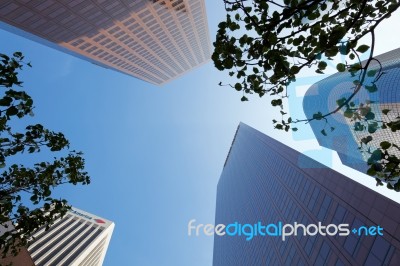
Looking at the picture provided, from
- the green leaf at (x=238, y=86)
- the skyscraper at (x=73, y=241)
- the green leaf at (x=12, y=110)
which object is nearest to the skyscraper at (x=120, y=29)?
the green leaf at (x=12, y=110)

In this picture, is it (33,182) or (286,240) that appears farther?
(286,240)

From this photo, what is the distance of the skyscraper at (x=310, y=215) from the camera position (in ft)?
98.3

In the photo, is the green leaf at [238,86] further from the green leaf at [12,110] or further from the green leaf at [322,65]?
the green leaf at [12,110]

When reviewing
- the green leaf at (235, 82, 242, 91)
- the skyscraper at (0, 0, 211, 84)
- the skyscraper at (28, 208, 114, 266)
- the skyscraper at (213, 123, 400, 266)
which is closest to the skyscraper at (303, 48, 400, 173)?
the skyscraper at (213, 123, 400, 266)

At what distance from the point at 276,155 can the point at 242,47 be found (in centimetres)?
8295

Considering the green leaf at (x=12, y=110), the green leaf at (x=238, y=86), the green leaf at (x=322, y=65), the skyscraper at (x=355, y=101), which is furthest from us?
the skyscraper at (x=355, y=101)

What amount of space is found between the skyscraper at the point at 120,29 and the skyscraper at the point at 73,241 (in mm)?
49816

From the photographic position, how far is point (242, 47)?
29.6 feet

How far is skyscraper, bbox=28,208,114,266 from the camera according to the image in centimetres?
8869

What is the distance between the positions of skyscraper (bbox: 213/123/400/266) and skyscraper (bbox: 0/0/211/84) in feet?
135

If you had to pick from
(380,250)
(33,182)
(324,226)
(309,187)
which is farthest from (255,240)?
(33,182)

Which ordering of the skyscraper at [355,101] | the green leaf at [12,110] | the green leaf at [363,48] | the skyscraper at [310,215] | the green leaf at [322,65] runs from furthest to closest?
the skyscraper at [355,101] < the skyscraper at [310,215] < the green leaf at [12,110] < the green leaf at [322,65] < the green leaf at [363,48]

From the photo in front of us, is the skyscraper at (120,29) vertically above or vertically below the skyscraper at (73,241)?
above

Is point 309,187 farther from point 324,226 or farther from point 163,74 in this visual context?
point 163,74
